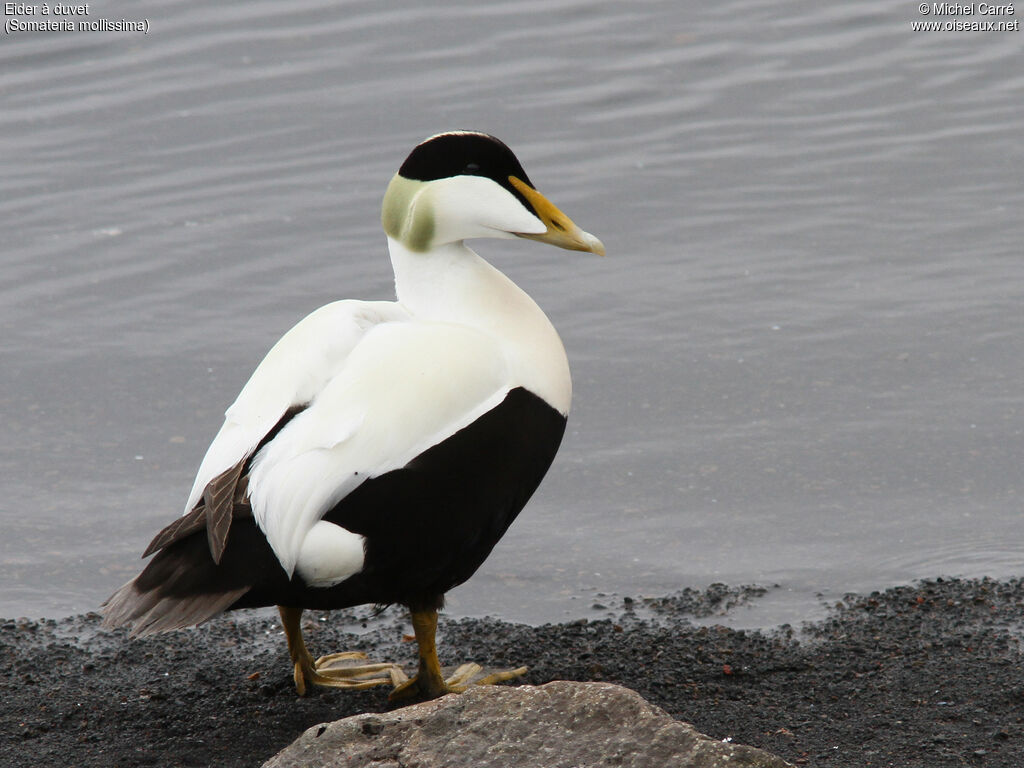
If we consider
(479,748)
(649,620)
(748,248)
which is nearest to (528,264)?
(748,248)

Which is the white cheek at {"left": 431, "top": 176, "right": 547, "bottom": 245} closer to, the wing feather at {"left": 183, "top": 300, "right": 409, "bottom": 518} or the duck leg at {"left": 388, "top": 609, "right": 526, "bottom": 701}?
the wing feather at {"left": 183, "top": 300, "right": 409, "bottom": 518}

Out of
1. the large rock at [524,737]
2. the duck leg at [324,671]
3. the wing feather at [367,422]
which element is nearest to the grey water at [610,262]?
the duck leg at [324,671]

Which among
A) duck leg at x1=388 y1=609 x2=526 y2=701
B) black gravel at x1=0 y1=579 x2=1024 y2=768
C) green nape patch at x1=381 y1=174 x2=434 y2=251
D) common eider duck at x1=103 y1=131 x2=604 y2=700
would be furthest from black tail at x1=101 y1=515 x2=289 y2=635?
green nape patch at x1=381 y1=174 x2=434 y2=251

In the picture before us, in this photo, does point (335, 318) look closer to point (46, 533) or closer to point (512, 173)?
point (512, 173)

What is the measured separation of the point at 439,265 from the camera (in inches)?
146

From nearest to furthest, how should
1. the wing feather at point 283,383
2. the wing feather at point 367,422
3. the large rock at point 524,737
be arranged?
1. the large rock at point 524,737
2. the wing feather at point 367,422
3. the wing feather at point 283,383

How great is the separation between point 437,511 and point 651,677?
0.80 m

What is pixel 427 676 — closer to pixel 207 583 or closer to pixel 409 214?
pixel 207 583

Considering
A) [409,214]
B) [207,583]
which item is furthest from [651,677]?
[409,214]

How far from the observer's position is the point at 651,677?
375 cm

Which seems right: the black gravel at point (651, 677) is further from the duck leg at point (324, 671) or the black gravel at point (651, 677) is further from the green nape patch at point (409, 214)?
the green nape patch at point (409, 214)

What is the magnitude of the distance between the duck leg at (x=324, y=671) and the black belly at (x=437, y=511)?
332mm

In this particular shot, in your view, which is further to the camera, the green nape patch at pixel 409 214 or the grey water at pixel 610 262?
the grey water at pixel 610 262

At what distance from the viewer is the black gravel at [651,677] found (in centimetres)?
337
